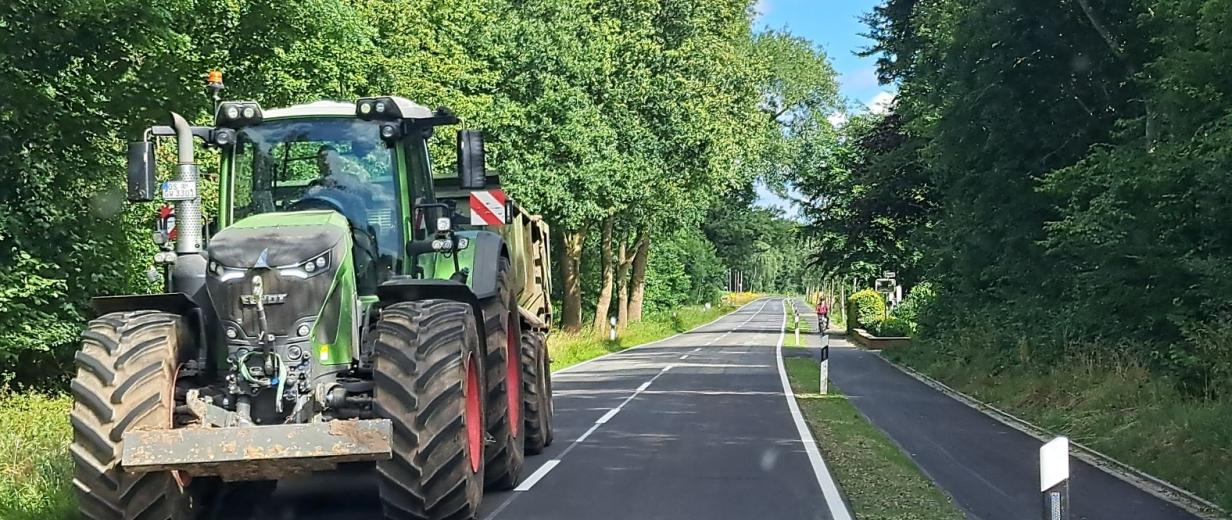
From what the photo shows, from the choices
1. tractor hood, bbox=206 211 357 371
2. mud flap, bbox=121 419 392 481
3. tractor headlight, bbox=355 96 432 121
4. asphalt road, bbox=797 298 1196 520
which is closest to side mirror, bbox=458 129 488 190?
tractor headlight, bbox=355 96 432 121

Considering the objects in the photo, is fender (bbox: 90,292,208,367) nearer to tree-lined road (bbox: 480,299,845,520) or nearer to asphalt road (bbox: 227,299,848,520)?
asphalt road (bbox: 227,299,848,520)

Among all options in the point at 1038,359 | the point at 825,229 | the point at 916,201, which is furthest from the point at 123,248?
the point at 825,229

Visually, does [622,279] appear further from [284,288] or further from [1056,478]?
[1056,478]

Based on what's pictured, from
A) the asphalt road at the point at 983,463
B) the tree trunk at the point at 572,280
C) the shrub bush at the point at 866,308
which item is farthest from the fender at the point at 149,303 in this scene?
the shrub bush at the point at 866,308

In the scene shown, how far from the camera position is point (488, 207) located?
13.5 meters

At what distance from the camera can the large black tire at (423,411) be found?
315 inches

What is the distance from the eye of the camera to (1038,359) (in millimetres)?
22047

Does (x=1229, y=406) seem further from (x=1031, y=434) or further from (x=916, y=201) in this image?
(x=916, y=201)

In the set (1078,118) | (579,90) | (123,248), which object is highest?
(579,90)

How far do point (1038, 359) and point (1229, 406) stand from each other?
8933 mm

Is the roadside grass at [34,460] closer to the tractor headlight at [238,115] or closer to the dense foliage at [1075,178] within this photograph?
the tractor headlight at [238,115]

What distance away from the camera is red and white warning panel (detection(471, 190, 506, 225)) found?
13320 mm

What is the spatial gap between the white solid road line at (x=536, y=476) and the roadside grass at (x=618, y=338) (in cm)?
978

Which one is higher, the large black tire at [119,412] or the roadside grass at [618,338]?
the large black tire at [119,412]
